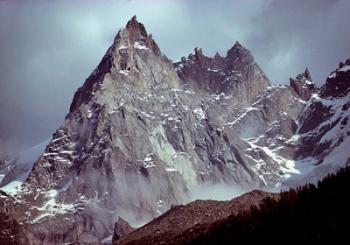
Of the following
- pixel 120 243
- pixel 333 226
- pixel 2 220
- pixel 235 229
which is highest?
pixel 2 220

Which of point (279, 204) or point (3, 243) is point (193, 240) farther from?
point (3, 243)

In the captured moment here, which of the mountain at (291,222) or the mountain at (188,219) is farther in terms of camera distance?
the mountain at (188,219)

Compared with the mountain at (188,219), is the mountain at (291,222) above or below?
below

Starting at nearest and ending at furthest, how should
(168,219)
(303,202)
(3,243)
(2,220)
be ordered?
1. (303,202)
2. (168,219)
3. (3,243)
4. (2,220)

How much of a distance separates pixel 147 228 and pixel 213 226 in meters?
13.7

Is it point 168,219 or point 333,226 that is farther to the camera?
point 168,219

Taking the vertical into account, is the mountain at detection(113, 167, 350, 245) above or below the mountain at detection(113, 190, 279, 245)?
below

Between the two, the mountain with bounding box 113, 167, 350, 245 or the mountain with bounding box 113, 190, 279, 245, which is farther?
the mountain with bounding box 113, 190, 279, 245

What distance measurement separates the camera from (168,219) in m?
47.2

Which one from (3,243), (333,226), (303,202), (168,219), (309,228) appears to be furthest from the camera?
(3,243)

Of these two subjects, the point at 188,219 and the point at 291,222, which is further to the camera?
the point at 188,219

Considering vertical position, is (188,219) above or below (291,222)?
above

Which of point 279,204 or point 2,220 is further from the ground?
point 2,220

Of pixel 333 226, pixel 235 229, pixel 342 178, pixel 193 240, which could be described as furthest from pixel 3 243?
pixel 333 226
